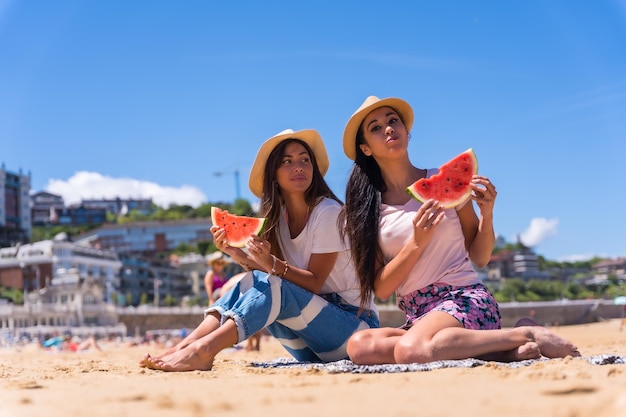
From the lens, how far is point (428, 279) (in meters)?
4.20

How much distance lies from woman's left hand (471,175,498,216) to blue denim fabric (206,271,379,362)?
1.05m

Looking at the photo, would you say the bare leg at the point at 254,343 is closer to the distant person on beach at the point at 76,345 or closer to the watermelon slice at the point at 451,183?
the distant person on beach at the point at 76,345

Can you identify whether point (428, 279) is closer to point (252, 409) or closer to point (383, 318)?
point (252, 409)

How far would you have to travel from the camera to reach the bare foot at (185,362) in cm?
404

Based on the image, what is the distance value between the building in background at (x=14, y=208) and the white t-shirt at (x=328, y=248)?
3825 inches

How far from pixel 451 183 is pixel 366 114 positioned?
2.41 ft

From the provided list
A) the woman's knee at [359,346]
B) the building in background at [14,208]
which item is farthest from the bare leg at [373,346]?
the building in background at [14,208]

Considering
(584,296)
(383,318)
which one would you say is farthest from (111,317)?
(584,296)

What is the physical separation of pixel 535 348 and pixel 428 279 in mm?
763

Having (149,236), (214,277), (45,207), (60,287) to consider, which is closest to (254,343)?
Answer: (214,277)

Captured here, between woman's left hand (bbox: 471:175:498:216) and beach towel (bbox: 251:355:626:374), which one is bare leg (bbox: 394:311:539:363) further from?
woman's left hand (bbox: 471:175:498:216)

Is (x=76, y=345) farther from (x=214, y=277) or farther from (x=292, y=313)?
(x=292, y=313)

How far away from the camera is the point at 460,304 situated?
3.98m

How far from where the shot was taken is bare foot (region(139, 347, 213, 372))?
4035mm
